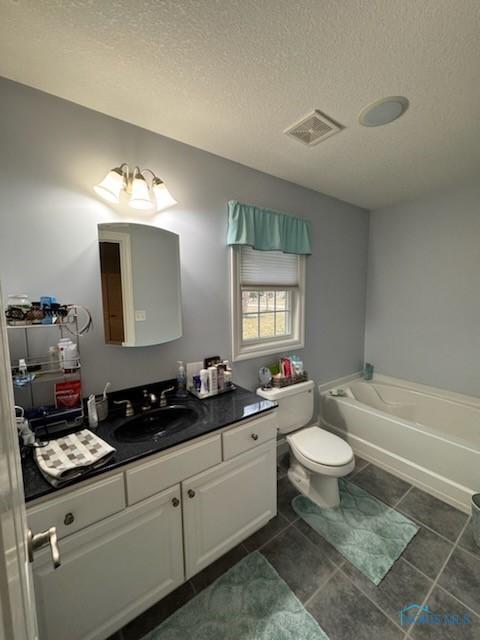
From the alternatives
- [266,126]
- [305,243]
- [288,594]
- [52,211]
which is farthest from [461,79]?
[288,594]

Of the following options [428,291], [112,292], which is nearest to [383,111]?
[112,292]

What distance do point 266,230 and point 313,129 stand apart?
71 cm

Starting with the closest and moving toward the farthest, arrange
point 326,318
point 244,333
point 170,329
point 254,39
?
point 254,39 → point 170,329 → point 244,333 → point 326,318

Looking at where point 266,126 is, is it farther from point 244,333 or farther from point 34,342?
point 34,342

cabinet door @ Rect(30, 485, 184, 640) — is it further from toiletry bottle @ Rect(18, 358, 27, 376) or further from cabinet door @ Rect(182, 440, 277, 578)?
toiletry bottle @ Rect(18, 358, 27, 376)

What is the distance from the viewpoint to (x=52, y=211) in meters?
1.28

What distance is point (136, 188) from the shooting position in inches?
54.7

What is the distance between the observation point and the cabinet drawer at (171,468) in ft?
3.50

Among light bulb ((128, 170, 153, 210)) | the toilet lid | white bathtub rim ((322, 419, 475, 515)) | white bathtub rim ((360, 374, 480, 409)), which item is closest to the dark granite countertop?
the toilet lid

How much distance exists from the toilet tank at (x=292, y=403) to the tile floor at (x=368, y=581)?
1.99 feet

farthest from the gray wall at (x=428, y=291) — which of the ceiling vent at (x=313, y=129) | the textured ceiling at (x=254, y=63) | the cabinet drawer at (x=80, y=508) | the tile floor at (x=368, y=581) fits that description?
the cabinet drawer at (x=80, y=508)

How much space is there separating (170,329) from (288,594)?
5.06 ft

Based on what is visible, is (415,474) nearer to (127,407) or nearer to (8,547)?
(127,407)

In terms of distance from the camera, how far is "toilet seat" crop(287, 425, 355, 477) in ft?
5.50
